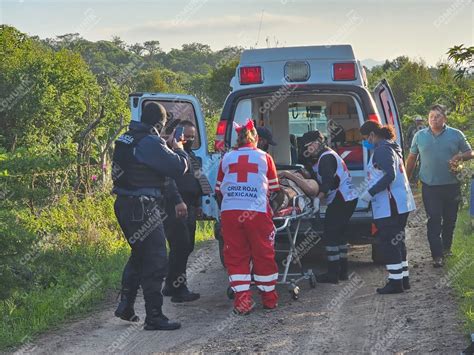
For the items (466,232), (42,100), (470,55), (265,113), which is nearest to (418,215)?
(466,232)

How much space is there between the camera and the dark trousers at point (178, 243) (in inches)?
298

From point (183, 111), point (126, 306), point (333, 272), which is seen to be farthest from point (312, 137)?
point (126, 306)

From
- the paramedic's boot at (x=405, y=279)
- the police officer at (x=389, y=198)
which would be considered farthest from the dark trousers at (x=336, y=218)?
the paramedic's boot at (x=405, y=279)

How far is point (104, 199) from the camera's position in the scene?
1227 cm

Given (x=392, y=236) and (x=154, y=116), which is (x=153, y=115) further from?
(x=392, y=236)

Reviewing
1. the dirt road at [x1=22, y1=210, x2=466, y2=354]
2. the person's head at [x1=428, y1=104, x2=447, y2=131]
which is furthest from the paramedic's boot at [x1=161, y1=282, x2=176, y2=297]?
the person's head at [x1=428, y1=104, x2=447, y2=131]

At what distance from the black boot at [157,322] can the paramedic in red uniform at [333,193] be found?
2.13m

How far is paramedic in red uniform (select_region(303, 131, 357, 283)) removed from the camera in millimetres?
7922

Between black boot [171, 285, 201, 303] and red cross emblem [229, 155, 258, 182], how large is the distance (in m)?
1.38

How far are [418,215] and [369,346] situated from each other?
26.4 feet

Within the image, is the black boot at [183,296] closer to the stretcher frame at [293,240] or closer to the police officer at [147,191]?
the stretcher frame at [293,240]

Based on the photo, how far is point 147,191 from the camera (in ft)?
21.4

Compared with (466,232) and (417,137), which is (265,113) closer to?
(417,137)

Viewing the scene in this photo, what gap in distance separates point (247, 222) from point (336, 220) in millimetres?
1421
